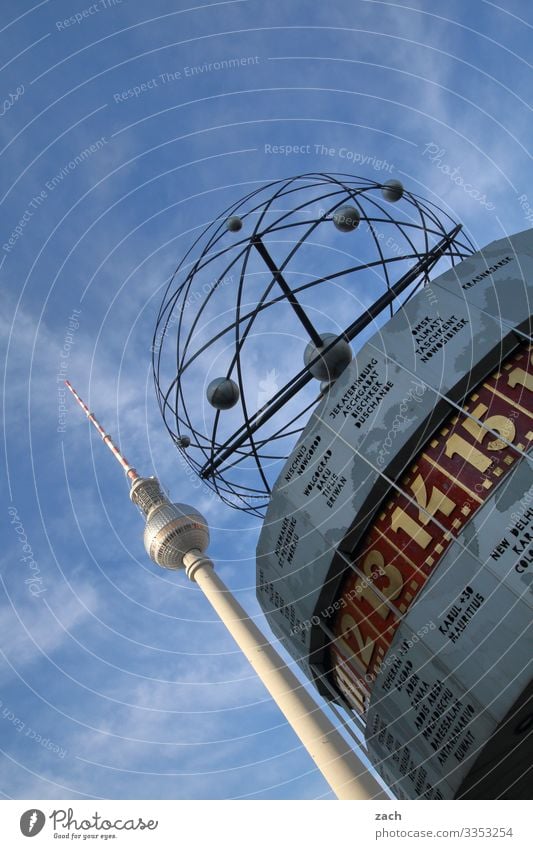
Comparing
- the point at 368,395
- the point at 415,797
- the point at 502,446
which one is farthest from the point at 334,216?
the point at 415,797

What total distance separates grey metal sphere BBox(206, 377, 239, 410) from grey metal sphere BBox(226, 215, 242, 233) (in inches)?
186

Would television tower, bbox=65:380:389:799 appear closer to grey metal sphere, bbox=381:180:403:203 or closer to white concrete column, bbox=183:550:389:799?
white concrete column, bbox=183:550:389:799

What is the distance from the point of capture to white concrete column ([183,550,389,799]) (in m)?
18.4

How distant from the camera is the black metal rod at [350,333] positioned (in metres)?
16.1

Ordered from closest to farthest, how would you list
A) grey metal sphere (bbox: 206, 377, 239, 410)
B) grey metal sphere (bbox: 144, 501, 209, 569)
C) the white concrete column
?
grey metal sphere (bbox: 206, 377, 239, 410) → the white concrete column → grey metal sphere (bbox: 144, 501, 209, 569)

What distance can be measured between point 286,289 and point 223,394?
12.2 ft

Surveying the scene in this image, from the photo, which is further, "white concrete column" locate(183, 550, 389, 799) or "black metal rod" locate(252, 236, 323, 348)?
"white concrete column" locate(183, 550, 389, 799)

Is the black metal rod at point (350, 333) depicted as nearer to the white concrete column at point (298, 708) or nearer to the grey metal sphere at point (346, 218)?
the grey metal sphere at point (346, 218)

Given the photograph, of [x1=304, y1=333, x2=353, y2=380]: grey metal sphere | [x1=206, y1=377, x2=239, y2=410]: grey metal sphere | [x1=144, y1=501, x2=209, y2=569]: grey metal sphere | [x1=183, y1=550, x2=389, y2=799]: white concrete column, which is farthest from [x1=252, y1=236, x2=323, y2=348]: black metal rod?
[x1=144, y1=501, x2=209, y2=569]: grey metal sphere

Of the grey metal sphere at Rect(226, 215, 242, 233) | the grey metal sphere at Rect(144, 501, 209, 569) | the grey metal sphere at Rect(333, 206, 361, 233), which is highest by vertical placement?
the grey metal sphere at Rect(144, 501, 209, 569)

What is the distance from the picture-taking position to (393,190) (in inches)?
647

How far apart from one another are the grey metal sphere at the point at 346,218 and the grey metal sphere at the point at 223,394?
559 cm

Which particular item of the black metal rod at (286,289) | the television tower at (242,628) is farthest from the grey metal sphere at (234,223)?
the television tower at (242,628)
